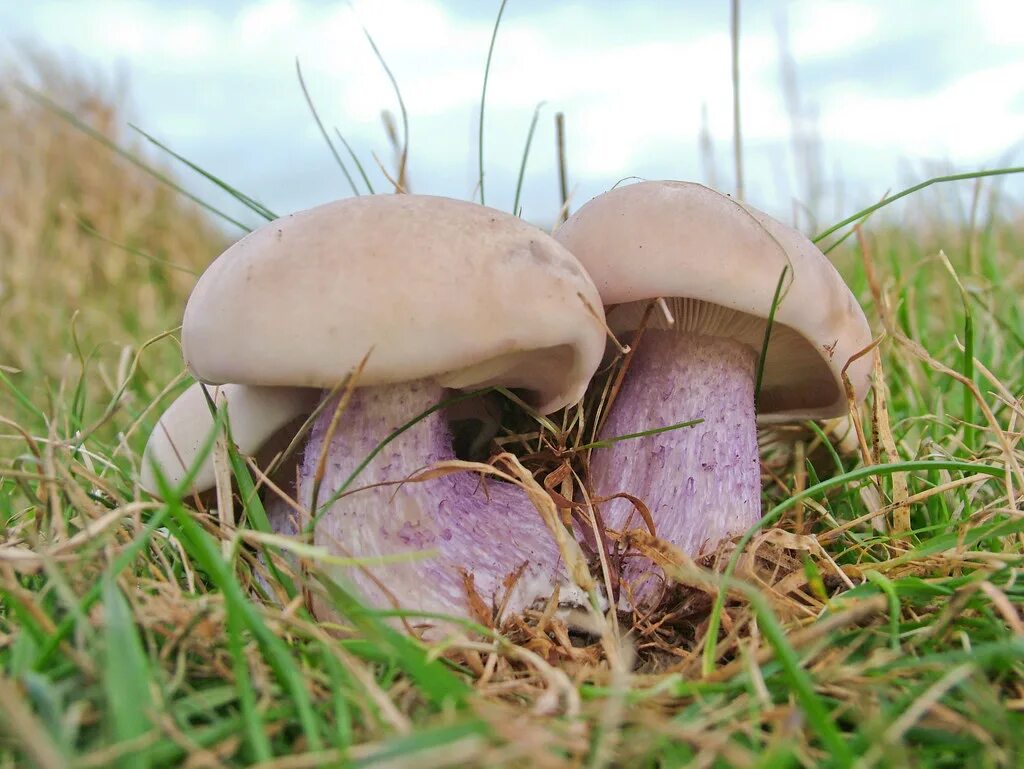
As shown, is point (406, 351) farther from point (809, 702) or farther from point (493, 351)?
point (809, 702)

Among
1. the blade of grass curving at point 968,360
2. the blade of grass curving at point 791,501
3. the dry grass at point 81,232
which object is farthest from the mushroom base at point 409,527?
the dry grass at point 81,232

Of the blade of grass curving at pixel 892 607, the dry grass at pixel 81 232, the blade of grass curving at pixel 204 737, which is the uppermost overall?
the dry grass at pixel 81 232

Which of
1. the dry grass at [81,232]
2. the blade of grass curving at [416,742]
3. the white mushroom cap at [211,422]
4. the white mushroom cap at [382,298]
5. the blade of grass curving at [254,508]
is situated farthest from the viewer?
the dry grass at [81,232]

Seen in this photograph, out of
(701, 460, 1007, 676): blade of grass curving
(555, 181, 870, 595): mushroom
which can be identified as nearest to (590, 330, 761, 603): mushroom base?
(555, 181, 870, 595): mushroom

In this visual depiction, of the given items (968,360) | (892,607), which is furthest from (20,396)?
(968,360)

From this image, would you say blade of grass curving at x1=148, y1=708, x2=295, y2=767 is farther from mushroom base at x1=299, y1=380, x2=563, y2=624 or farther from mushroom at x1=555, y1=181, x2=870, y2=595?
mushroom at x1=555, y1=181, x2=870, y2=595

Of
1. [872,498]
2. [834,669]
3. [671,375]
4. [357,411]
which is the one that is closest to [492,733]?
[834,669]

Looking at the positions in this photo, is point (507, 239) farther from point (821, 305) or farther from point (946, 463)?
point (946, 463)

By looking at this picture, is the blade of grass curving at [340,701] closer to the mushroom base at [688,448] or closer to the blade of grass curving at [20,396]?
the mushroom base at [688,448]
